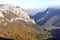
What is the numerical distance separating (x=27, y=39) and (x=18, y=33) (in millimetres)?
5744

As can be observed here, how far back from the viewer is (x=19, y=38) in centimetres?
8438

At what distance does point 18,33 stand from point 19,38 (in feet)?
14.6

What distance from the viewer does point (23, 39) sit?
84.1m

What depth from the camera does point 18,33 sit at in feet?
290

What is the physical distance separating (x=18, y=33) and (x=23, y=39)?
5434mm

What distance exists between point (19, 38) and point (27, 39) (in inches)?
144

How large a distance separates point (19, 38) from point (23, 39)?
1847 millimetres

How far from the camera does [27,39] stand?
280 feet
